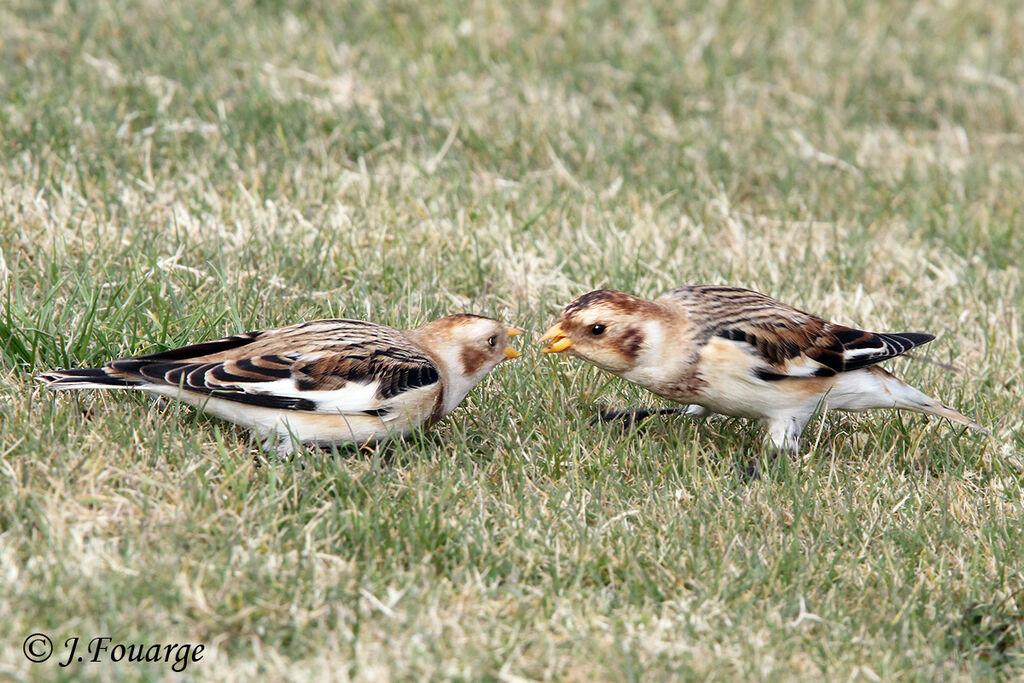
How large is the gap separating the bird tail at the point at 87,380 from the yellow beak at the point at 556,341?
1.57 m

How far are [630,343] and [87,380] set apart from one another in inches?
80.7

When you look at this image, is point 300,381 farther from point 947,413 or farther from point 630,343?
point 947,413

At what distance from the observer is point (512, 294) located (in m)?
6.42

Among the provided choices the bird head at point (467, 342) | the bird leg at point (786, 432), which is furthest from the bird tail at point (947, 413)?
the bird head at point (467, 342)

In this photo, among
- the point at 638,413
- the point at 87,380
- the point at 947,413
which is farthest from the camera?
the point at 638,413

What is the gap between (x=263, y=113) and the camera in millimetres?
7742

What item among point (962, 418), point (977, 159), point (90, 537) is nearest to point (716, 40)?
point (977, 159)

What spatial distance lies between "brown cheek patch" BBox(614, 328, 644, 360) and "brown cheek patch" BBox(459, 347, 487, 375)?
550mm

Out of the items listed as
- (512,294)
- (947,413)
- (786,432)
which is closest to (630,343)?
(786,432)

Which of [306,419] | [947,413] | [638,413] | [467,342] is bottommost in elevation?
[638,413]

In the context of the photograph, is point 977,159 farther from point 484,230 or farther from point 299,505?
point 299,505

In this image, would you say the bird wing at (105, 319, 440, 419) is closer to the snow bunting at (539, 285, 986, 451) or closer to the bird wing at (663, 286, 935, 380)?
the snow bunting at (539, 285, 986, 451)

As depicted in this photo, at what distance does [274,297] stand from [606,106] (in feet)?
12.4

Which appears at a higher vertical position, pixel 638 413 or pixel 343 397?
pixel 343 397
